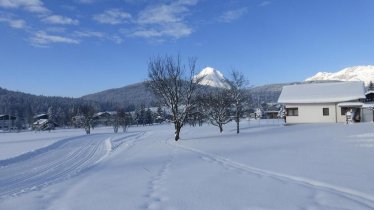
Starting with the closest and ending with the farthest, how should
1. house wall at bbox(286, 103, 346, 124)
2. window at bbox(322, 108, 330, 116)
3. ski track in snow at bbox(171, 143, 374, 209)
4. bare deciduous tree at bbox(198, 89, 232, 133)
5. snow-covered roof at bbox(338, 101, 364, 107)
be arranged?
1. ski track in snow at bbox(171, 143, 374, 209)
2. snow-covered roof at bbox(338, 101, 364, 107)
3. bare deciduous tree at bbox(198, 89, 232, 133)
4. house wall at bbox(286, 103, 346, 124)
5. window at bbox(322, 108, 330, 116)

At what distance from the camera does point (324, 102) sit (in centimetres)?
4156

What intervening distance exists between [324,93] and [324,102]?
6.76 ft

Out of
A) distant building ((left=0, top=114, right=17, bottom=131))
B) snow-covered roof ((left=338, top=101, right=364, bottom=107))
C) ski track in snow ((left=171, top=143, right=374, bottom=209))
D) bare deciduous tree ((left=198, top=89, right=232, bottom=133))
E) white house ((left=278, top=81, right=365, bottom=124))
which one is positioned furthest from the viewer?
distant building ((left=0, top=114, right=17, bottom=131))

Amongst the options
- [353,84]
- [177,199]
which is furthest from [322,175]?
[353,84]

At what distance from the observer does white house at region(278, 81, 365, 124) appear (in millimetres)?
40844

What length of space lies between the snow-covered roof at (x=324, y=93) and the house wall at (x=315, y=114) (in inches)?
28.5

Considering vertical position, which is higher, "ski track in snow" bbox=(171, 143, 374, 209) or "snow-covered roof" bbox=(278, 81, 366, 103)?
"snow-covered roof" bbox=(278, 81, 366, 103)

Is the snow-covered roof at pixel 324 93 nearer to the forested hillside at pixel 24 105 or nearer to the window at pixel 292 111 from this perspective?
the window at pixel 292 111

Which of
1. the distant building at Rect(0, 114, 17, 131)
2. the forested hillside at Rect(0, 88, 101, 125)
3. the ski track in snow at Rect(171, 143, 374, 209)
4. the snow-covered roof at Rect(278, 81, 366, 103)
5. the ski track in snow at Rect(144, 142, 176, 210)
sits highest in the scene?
the forested hillside at Rect(0, 88, 101, 125)

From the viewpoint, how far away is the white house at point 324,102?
4084 cm

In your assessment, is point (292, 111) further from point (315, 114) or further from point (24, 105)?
point (24, 105)

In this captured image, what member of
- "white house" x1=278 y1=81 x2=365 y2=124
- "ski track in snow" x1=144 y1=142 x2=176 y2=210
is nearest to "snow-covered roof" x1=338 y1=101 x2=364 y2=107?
"white house" x1=278 y1=81 x2=365 y2=124

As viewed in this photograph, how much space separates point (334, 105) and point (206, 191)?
121ft

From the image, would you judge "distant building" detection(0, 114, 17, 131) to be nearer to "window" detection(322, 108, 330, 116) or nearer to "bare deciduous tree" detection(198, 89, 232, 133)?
"bare deciduous tree" detection(198, 89, 232, 133)
